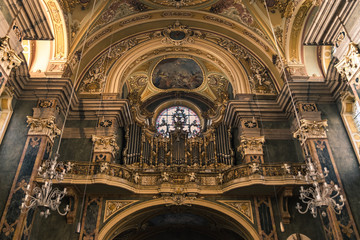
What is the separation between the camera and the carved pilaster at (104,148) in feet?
35.2

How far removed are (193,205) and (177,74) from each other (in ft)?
24.1

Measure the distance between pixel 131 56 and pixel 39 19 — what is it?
5579 millimetres

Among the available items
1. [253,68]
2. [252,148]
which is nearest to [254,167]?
[252,148]

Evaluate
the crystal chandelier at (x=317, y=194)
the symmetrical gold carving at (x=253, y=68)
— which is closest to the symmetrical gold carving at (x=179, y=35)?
the symmetrical gold carving at (x=253, y=68)

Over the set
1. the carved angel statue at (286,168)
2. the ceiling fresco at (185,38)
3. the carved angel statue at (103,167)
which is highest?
the ceiling fresco at (185,38)

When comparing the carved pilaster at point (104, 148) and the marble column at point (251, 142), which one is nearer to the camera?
the carved pilaster at point (104, 148)

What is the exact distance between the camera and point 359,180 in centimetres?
870

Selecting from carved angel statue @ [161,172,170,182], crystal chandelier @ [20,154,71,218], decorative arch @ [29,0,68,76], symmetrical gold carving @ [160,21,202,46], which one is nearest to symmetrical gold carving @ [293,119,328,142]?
carved angel statue @ [161,172,170,182]

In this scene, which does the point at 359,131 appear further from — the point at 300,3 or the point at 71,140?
the point at 71,140

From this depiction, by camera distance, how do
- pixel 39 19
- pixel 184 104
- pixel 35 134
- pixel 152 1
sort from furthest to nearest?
pixel 184 104 < pixel 152 1 < pixel 35 134 < pixel 39 19

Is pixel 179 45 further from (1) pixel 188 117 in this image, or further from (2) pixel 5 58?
(2) pixel 5 58

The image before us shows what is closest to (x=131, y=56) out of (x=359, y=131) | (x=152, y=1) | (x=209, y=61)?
(x=152, y=1)

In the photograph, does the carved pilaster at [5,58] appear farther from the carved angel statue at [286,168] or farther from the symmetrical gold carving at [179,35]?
the carved angel statue at [286,168]

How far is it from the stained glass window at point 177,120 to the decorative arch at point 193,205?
13.8ft
